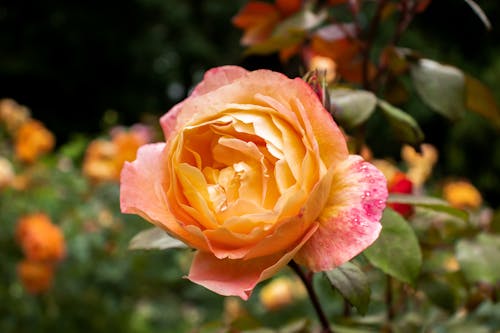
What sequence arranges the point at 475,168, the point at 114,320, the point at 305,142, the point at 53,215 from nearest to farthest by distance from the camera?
the point at 305,142 < the point at 114,320 < the point at 53,215 < the point at 475,168

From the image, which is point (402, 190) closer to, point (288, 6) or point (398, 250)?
point (398, 250)

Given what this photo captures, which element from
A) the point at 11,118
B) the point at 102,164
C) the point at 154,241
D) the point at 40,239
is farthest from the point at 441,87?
the point at 11,118

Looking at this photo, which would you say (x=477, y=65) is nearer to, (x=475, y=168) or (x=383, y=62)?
(x=475, y=168)

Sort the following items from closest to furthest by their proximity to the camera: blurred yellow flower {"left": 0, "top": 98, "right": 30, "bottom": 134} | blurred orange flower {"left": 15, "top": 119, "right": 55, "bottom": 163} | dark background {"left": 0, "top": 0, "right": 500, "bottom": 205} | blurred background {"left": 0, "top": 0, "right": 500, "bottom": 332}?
1. blurred background {"left": 0, "top": 0, "right": 500, "bottom": 332}
2. blurred orange flower {"left": 15, "top": 119, "right": 55, "bottom": 163}
3. blurred yellow flower {"left": 0, "top": 98, "right": 30, "bottom": 134}
4. dark background {"left": 0, "top": 0, "right": 500, "bottom": 205}

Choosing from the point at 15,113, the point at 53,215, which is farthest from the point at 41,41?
the point at 53,215

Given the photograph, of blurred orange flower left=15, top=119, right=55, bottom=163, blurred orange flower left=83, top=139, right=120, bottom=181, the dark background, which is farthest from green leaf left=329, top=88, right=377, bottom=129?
the dark background

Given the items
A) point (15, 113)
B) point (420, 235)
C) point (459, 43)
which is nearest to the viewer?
point (420, 235)

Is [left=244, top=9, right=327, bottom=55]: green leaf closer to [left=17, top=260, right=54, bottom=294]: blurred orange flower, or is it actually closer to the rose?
the rose

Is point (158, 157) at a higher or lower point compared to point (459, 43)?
higher
